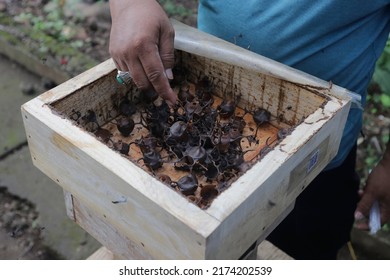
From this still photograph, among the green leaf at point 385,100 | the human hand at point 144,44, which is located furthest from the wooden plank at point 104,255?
the green leaf at point 385,100

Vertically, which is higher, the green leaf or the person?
the person

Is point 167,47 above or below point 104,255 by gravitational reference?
above

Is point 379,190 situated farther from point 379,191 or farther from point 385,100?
point 385,100

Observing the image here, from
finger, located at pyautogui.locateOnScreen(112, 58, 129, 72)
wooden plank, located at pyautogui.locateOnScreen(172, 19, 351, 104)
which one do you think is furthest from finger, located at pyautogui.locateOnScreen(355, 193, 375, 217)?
finger, located at pyautogui.locateOnScreen(112, 58, 129, 72)

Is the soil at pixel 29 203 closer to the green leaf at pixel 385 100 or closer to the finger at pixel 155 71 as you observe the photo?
the green leaf at pixel 385 100

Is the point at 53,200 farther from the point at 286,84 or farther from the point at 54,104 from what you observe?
the point at 286,84

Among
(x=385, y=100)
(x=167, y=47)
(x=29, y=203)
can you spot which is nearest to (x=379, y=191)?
(x=167, y=47)

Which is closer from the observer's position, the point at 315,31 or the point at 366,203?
the point at 315,31

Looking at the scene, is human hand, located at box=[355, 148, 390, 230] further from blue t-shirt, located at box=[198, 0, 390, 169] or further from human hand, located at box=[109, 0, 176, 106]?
human hand, located at box=[109, 0, 176, 106]
